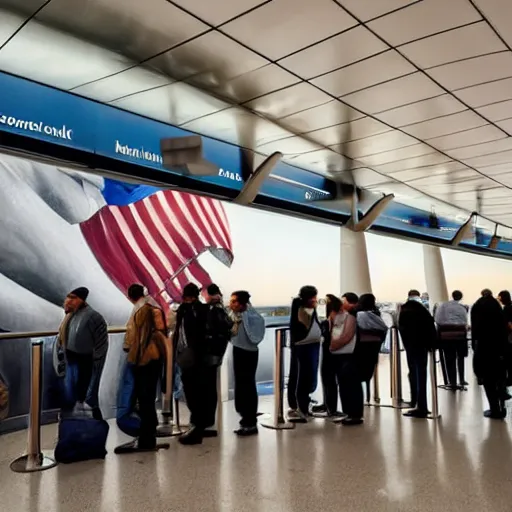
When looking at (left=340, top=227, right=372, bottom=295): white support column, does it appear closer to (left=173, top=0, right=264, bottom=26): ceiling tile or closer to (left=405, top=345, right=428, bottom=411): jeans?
(left=405, top=345, right=428, bottom=411): jeans

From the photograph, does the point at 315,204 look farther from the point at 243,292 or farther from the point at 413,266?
the point at 413,266

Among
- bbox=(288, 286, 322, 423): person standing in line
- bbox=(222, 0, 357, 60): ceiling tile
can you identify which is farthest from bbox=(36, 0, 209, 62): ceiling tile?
bbox=(288, 286, 322, 423): person standing in line

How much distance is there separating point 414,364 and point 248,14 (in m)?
4.22

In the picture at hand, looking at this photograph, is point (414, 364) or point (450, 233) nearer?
point (414, 364)

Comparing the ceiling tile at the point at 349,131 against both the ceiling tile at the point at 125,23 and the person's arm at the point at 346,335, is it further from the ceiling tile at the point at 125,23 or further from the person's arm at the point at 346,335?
the ceiling tile at the point at 125,23

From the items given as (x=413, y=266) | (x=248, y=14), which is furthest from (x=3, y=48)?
(x=413, y=266)

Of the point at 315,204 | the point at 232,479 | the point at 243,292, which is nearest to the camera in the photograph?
the point at 232,479

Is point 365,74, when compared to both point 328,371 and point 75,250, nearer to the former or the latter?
Result: point 328,371

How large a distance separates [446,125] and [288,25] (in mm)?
2614

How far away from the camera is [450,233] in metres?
10.8

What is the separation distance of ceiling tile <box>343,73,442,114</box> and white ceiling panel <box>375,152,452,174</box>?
58.1 inches

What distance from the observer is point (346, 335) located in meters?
5.41

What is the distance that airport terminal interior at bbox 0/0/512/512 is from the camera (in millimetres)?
3154

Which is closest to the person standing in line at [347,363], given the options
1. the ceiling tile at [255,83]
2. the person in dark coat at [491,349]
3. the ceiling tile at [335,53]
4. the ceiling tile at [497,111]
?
the person in dark coat at [491,349]
